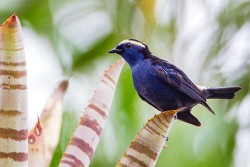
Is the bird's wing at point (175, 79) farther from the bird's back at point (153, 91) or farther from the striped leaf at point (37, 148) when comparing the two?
the striped leaf at point (37, 148)

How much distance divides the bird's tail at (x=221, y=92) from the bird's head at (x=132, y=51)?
0.10 meters

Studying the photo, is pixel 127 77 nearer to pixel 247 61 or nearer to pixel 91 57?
pixel 91 57

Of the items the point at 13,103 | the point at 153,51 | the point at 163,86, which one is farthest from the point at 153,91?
the point at 153,51

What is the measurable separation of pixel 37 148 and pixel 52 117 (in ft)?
0.28

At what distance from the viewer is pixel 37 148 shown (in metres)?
1.02

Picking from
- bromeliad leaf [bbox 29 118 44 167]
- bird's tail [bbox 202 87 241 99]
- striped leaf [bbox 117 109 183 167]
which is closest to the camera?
striped leaf [bbox 117 109 183 167]

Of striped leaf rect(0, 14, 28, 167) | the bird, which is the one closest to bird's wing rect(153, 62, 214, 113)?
the bird

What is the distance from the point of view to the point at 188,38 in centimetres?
139

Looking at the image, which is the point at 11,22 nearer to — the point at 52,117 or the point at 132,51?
the point at 132,51

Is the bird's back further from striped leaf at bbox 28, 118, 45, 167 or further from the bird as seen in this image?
striped leaf at bbox 28, 118, 45, 167

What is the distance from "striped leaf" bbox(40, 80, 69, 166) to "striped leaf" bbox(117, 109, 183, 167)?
0.23 m

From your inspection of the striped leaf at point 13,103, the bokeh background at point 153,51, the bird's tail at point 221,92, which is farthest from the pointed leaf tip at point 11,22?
the bokeh background at point 153,51

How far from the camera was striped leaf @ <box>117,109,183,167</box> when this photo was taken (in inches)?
31.6

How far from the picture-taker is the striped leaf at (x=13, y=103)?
0.84 m
